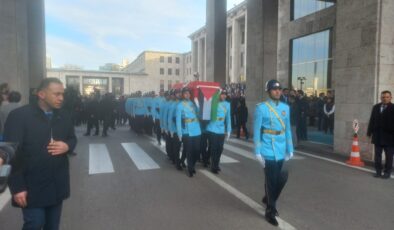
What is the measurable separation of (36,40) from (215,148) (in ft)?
58.6

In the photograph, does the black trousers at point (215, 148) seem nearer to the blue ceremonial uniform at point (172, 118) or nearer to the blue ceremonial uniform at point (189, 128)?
the blue ceremonial uniform at point (189, 128)

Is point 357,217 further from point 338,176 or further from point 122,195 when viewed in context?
point 122,195

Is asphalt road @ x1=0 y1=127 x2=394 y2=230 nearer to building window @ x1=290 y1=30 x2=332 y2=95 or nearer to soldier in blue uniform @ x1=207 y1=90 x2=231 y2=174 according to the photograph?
soldier in blue uniform @ x1=207 y1=90 x2=231 y2=174

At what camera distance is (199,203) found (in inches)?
216

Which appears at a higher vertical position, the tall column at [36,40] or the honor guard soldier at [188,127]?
the tall column at [36,40]

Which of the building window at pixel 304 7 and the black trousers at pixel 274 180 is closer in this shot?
the black trousers at pixel 274 180

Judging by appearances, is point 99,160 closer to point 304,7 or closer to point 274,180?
point 274,180

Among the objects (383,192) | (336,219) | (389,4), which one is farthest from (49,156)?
(389,4)

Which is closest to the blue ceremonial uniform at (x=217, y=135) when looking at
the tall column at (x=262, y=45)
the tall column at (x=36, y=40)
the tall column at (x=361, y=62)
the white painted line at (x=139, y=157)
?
the white painted line at (x=139, y=157)

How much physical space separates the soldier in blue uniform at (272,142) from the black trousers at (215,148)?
125 inches

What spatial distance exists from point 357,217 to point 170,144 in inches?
211

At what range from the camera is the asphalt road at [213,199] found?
15.2 ft

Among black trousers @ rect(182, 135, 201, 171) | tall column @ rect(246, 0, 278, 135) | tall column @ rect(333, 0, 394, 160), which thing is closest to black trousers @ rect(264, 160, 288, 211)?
black trousers @ rect(182, 135, 201, 171)

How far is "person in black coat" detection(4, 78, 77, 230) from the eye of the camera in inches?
106
